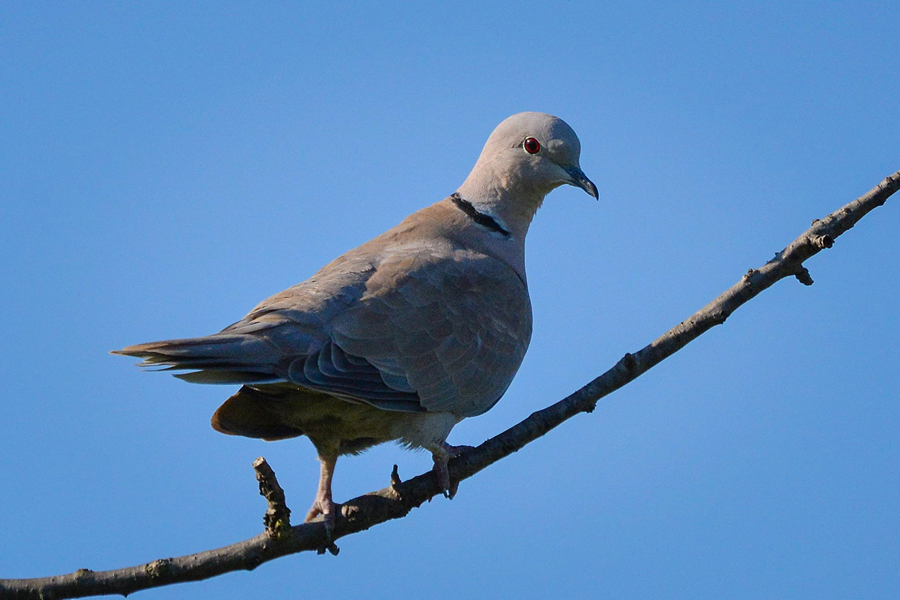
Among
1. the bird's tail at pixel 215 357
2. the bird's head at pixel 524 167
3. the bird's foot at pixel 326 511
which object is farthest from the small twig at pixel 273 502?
the bird's head at pixel 524 167

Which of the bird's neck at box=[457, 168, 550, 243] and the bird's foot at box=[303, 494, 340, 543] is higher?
the bird's neck at box=[457, 168, 550, 243]

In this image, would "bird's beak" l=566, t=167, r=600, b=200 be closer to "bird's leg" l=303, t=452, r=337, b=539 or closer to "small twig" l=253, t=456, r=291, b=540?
"bird's leg" l=303, t=452, r=337, b=539

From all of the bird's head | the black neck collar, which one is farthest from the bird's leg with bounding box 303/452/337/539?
the bird's head

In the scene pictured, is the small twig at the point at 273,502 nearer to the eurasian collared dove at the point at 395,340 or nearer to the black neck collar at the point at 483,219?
the eurasian collared dove at the point at 395,340

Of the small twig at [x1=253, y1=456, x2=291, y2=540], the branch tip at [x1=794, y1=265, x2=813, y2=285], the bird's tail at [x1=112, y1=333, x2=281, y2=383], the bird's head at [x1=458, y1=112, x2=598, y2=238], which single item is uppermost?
the bird's head at [x1=458, y1=112, x2=598, y2=238]

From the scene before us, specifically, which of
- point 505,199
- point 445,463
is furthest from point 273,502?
point 505,199

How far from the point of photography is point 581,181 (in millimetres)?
5828

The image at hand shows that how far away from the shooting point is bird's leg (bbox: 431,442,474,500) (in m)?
4.38

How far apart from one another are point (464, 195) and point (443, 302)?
1.35 m

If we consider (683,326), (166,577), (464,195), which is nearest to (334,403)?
(166,577)

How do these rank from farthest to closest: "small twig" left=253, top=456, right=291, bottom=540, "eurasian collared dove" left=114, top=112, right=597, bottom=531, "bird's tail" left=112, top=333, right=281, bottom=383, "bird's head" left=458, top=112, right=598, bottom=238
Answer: "bird's head" left=458, top=112, right=598, bottom=238 < "eurasian collared dove" left=114, top=112, right=597, bottom=531 < "bird's tail" left=112, top=333, right=281, bottom=383 < "small twig" left=253, top=456, right=291, bottom=540

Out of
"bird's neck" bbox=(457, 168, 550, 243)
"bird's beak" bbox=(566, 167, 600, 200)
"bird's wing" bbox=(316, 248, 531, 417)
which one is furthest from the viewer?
"bird's neck" bbox=(457, 168, 550, 243)

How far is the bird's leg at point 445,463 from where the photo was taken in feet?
14.4

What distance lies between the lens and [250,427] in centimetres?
478
